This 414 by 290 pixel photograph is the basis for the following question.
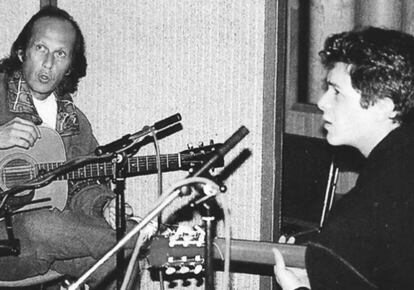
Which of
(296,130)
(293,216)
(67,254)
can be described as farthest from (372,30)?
(296,130)

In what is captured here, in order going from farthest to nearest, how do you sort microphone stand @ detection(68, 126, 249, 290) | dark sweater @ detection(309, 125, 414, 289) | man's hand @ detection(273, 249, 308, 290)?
man's hand @ detection(273, 249, 308, 290)
dark sweater @ detection(309, 125, 414, 289)
microphone stand @ detection(68, 126, 249, 290)

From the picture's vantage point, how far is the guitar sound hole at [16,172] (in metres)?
3.18

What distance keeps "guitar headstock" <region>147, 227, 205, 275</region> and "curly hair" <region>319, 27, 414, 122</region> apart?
26.6 inches

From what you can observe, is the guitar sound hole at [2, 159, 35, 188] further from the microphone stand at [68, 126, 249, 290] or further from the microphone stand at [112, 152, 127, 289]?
the microphone stand at [68, 126, 249, 290]

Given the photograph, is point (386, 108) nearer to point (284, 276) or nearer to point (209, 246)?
point (284, 276)

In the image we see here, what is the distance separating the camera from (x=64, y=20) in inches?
137

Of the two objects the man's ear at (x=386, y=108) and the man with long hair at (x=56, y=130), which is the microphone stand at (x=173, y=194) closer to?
the man's ear at (x=386, y=108)

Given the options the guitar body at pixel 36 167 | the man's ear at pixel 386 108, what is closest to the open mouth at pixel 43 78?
the guitar body at pixel 36 167

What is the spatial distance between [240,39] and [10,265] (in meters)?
1.29

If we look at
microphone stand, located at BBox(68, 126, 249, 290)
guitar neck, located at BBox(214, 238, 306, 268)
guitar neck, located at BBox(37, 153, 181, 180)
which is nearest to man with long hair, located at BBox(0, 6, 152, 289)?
guitar neck, located at BBox(37, 153, 181, 180)

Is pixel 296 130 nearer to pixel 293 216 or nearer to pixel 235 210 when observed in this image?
pixel 293 216

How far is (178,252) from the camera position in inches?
85.8

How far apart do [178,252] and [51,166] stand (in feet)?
3.89

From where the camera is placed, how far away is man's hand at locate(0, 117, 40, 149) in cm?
315
